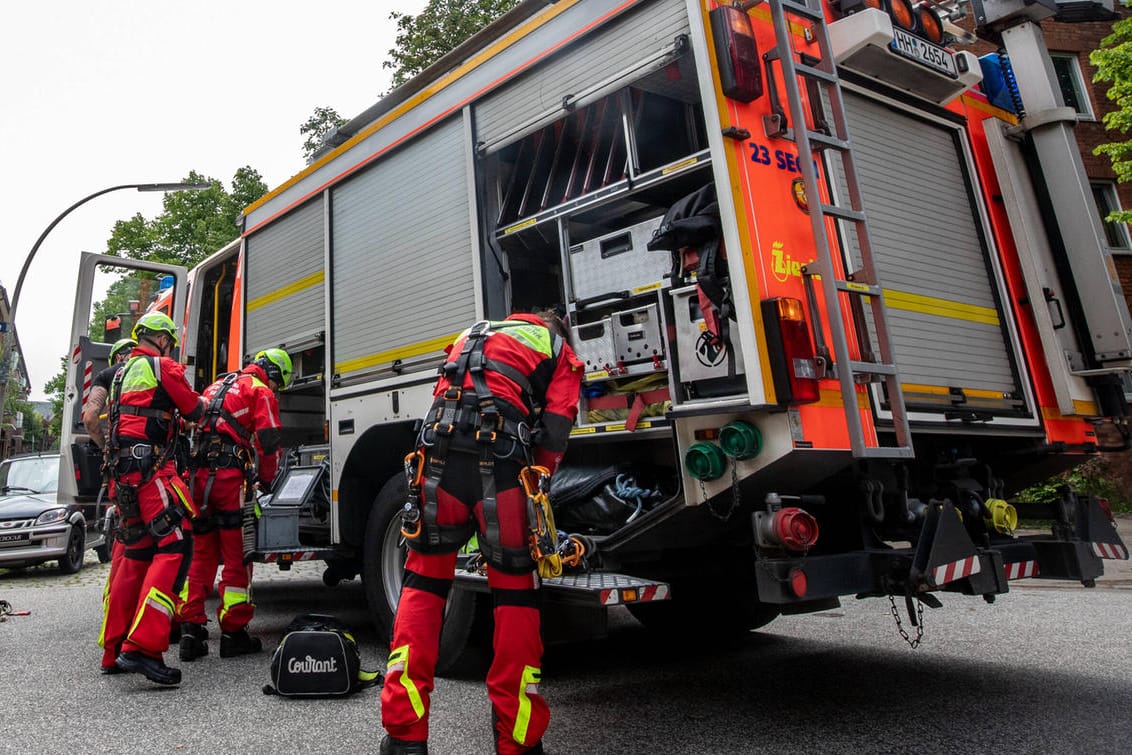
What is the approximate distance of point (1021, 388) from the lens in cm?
400

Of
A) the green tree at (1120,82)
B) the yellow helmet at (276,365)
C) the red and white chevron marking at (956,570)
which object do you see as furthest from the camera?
the green tree at (1120,82)

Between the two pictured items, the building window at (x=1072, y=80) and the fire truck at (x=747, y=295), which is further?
the building window at (x=1072, y=80)

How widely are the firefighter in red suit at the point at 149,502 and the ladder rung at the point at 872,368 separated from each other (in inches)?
139

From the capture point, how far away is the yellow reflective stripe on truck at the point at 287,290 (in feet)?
18.4

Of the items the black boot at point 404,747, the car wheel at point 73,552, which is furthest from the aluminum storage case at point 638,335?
the car wheel at point 73,552

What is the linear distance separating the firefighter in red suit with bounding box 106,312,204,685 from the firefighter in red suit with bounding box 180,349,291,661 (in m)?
0.25

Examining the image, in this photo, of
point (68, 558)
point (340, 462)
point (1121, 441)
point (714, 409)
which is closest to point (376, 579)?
point (340, 462)

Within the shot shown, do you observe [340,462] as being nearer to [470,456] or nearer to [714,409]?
[470,456]

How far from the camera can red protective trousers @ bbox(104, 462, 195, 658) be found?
4.01 metres

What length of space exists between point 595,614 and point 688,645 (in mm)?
2199

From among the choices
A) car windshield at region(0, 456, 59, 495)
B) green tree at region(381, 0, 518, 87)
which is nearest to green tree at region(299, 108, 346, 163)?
green tree at region(381, 0, 518, 87)

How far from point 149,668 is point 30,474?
929cm

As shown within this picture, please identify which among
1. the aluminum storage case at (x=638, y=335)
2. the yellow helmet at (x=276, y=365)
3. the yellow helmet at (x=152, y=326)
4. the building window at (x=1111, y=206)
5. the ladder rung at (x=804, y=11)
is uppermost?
the building window at (x=1111, y=206)

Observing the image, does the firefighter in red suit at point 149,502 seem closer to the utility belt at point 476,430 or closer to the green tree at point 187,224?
the utility belt at point 476,430
